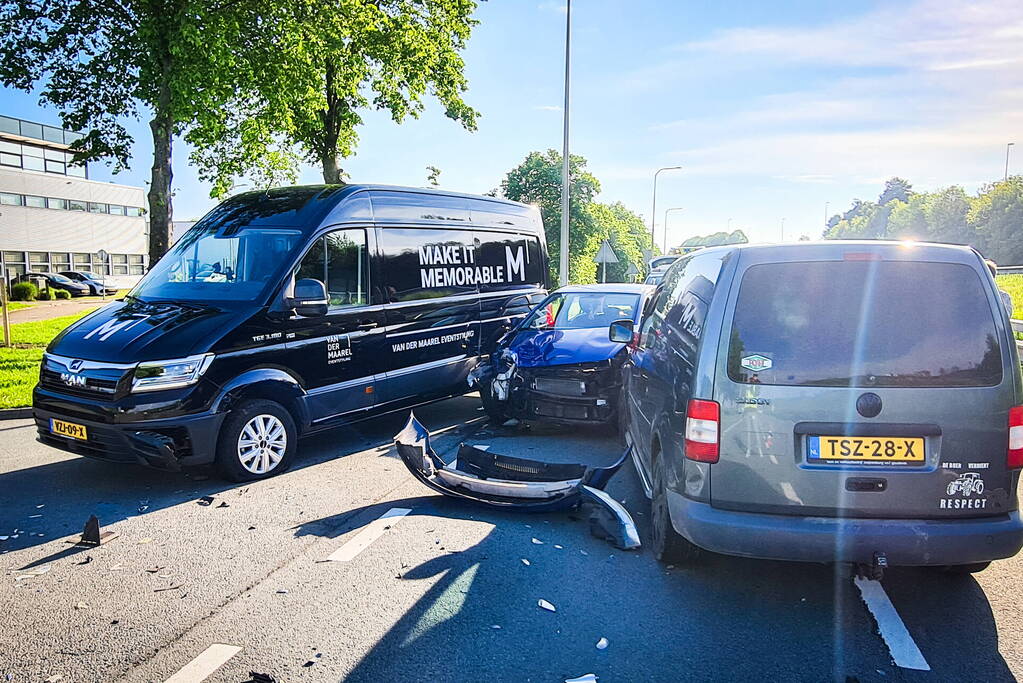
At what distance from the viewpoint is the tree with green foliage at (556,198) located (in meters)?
46.8

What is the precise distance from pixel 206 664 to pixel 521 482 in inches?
102

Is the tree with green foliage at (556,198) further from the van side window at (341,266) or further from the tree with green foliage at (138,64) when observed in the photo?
the van side window at (341,266)

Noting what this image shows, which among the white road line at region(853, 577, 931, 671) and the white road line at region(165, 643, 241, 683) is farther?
the white road line at region(853, 577, 931, 671)

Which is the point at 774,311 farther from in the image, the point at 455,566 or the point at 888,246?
the point at 455,566

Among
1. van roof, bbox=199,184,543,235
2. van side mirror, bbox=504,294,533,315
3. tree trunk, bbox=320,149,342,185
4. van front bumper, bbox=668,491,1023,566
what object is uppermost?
tree trunk, bbox=320,149,342,185

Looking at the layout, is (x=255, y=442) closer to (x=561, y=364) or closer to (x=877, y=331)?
(x=561, y=364)

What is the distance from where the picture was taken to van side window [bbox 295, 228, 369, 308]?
6.84 meters

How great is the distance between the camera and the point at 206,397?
5.89 m

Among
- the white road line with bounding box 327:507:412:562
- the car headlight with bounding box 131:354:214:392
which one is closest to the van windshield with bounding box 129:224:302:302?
the car headlight with bounding box 131:354:214:392

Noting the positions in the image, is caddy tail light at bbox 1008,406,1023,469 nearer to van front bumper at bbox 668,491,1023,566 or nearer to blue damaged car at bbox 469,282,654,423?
van front bumper at bbox 668,491,1023,566

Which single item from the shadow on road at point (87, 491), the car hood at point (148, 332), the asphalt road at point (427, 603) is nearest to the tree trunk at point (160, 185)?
the shadow on road at point (87, 491)

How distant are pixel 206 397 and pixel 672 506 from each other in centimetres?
374

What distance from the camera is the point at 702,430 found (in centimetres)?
377

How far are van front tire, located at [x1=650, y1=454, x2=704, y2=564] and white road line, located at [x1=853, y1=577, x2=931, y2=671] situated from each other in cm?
89
